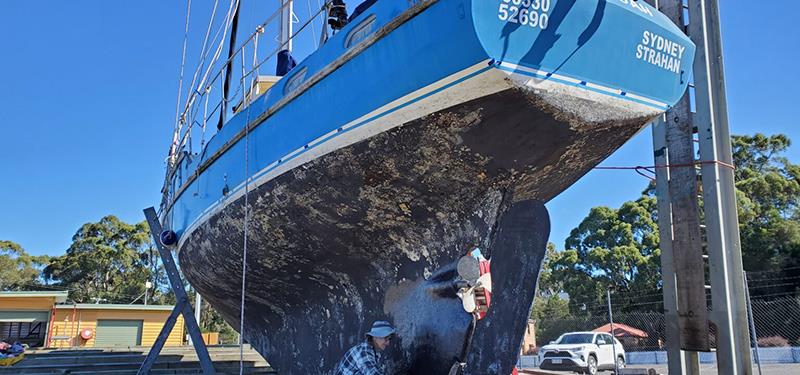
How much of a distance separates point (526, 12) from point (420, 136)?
80 centimetres

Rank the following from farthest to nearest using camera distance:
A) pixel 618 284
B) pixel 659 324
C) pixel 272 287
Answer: pixel 618 284 < pixel 659 324 < pixel 272 287

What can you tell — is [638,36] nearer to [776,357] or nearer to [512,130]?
[512,130]

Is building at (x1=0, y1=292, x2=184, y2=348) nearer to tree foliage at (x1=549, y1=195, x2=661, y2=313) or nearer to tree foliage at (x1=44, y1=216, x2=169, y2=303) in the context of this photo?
tree foliage at (x1=44, y1=216, x2=169, y2=303)

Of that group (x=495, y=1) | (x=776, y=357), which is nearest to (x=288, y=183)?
(x=495, y=1)

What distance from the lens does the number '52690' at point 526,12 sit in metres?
2.59

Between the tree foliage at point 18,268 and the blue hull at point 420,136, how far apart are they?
36497 mm

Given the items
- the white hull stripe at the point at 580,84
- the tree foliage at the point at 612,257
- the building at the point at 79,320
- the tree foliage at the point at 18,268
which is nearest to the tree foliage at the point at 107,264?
the tree foliage at the point at 18,268

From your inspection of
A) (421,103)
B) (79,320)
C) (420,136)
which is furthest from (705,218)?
(79,320)

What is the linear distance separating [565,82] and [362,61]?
1081 mm

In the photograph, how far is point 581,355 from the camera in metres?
12.2

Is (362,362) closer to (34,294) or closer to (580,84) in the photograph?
(580,84)

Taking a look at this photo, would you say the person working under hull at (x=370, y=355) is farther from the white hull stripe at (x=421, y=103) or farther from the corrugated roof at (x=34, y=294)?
the corrugated roof at (x=34, y=294)

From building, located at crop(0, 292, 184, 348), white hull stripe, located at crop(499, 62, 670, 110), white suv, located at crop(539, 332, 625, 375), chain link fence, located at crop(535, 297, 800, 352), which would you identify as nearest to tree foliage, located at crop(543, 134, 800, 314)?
chain link fence, located at crop(535, 297, 800, 352)

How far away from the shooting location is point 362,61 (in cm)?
315
